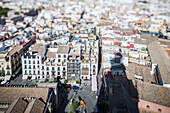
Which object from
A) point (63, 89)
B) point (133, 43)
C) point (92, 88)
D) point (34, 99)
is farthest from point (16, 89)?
point (133, 43)

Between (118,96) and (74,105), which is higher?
(118,96)

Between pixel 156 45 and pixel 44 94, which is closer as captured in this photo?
pixel 44 94

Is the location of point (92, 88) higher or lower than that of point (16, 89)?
lower

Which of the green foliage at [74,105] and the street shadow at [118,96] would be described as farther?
the green foliage at [74,105]

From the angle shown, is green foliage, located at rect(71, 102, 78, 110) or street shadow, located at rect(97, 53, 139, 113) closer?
street shadow, located at rect(97, 53, 139, 113)

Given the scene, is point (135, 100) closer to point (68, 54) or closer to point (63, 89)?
point (63, 89)

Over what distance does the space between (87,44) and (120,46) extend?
6.00m

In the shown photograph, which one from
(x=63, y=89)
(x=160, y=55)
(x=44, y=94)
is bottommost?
(x=63, y=89)

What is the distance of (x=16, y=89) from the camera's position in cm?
1706

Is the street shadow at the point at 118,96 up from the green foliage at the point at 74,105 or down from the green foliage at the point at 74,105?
up

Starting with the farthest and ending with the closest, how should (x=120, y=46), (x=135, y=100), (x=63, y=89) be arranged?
(x=120, y=46)
(x=63, y=89)
(x=135, y=100)

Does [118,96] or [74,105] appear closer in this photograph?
[118,96]

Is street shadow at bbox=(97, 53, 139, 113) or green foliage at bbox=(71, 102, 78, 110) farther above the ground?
street shadow at bbox=(97, 53, 139, 113)

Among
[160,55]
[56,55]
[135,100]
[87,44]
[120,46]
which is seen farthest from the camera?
[120,46]
